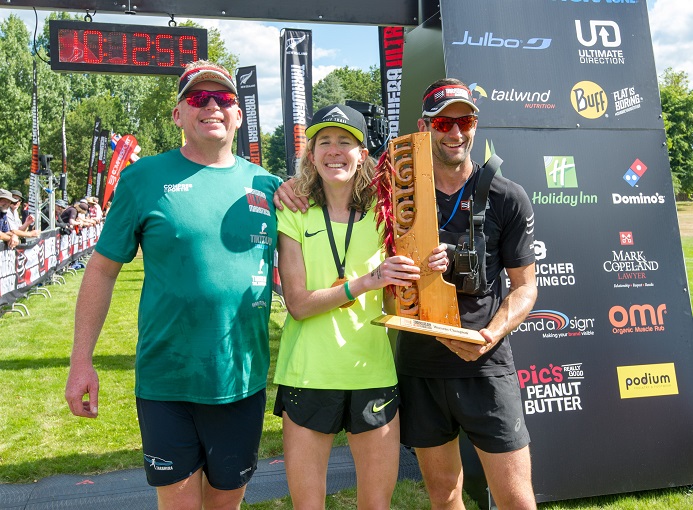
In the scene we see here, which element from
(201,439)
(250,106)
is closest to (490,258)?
(201,439)

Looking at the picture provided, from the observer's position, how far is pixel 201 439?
2617 mm

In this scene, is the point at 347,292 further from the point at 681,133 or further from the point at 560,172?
the point at 681,133

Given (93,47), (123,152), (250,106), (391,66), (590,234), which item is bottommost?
(590,234)

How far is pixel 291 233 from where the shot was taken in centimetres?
259

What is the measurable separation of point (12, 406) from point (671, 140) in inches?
2132

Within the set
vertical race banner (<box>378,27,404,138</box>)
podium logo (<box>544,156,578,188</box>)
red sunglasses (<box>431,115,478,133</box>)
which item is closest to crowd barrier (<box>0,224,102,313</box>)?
vertical race banner (<box>378,27,404,138</box>)

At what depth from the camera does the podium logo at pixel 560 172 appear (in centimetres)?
408

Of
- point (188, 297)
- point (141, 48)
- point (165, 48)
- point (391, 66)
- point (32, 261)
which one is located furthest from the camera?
point (32, 261)

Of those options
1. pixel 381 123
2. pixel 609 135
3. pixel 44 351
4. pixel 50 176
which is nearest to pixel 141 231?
pixel 381 123

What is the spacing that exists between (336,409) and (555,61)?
114 inches

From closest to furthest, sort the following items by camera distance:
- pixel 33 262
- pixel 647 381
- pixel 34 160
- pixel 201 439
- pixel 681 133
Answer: pixel 201 439 → pixel 647 381 → pixel 33 262 → pixel 34 160 → pixel 681 133

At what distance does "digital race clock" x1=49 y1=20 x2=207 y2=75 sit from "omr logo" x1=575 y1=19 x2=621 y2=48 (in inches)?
168

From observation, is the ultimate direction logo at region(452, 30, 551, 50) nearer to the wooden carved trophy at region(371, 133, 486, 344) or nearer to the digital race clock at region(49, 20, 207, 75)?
the wooden carved trophy at region(371, 133, 486, 344)

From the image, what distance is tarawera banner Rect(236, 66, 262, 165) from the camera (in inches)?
540
